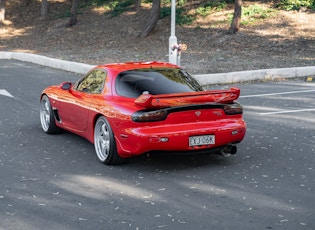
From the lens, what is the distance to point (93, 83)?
9492 mm

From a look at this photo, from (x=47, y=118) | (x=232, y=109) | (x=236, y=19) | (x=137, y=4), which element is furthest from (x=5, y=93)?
(x=137, y=4)

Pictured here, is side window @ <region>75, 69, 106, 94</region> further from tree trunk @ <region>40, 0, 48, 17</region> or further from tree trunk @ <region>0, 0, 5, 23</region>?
tree trunk @ <region>0, 0, 5, 23</region>

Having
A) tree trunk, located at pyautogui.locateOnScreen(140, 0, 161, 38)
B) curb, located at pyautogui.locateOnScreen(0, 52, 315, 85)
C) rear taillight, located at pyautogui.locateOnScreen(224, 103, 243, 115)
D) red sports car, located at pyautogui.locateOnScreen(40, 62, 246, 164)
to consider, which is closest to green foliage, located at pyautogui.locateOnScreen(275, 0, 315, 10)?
tree trunk, located at pyautogui.locateOnScreen(140, 0, 161, 38)

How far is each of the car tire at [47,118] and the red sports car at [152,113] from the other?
1.08 metres

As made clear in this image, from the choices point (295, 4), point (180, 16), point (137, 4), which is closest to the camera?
point (295, 4)

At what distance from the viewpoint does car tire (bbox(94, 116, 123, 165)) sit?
27.3 feet

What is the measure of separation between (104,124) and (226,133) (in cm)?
168

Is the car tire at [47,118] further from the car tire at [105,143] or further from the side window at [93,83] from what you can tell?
the car tire at [105,143]

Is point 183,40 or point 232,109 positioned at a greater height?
point 232,109

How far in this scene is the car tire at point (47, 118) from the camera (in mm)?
10570

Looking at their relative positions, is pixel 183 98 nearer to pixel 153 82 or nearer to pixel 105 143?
pixel 153 82

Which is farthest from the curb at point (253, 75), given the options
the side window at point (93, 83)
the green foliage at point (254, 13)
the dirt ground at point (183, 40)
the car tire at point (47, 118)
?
the green foliage at point (254, 13)

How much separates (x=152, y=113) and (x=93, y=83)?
6.06 ft

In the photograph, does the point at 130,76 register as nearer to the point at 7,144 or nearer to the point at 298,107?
the point at 7,144
